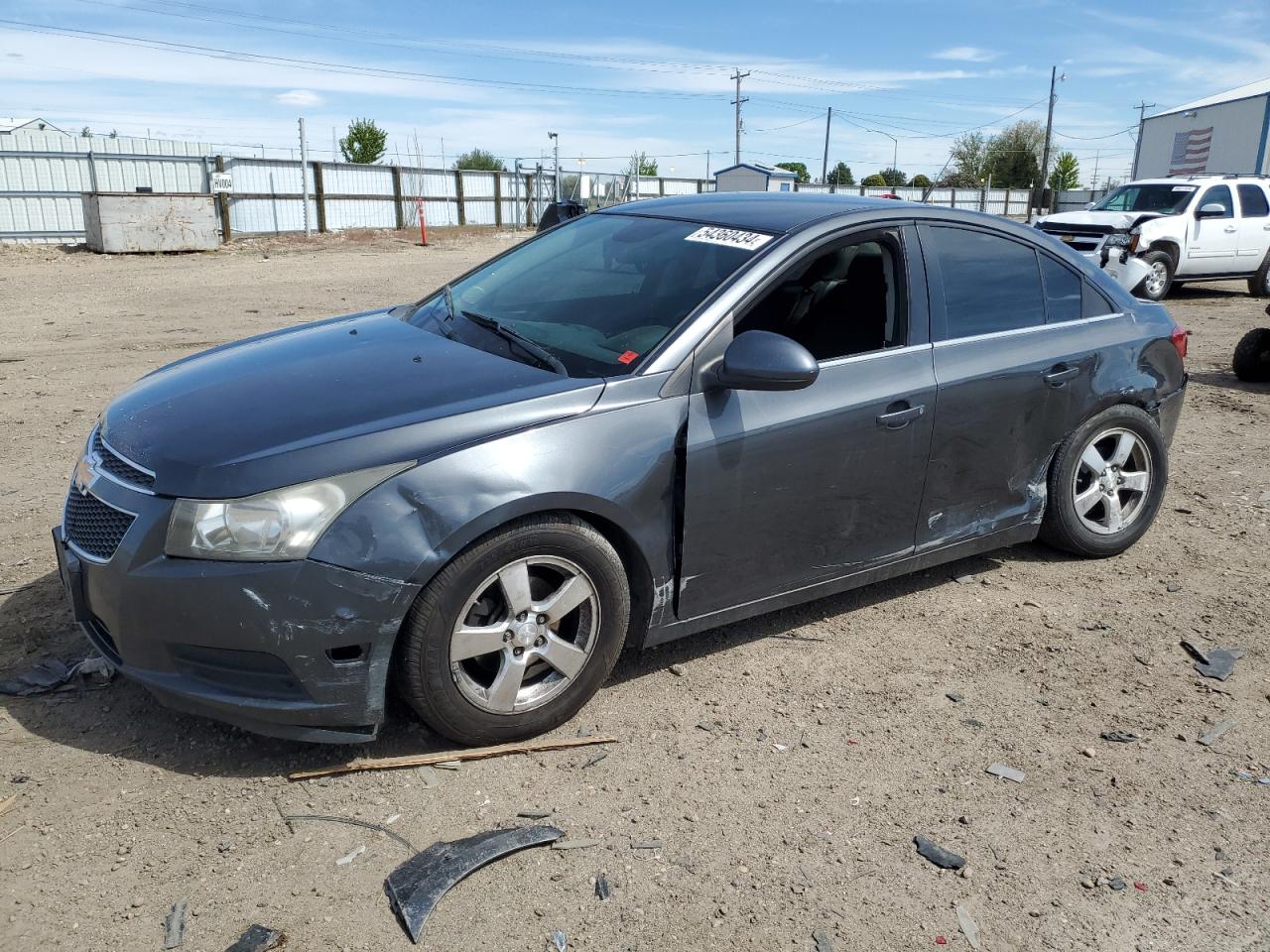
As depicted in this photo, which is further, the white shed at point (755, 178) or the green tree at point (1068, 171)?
the green tree at point (1068, 171)

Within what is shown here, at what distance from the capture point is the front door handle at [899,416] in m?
3.83

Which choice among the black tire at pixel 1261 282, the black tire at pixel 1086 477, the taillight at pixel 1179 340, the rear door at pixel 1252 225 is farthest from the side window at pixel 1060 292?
the black tire at pixel 1261 282

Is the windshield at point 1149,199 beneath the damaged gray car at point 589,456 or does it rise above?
above

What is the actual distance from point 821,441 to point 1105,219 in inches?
567

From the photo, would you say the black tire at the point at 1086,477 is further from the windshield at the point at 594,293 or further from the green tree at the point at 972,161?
the green tree at the point at 972,161

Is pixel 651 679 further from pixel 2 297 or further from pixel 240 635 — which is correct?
pixel 2 297

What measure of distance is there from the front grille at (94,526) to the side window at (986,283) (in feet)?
10.2

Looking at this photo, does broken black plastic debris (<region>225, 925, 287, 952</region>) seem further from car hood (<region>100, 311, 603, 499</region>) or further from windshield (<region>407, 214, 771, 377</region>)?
windshield (<region>407, 214, 771, 377</region>)

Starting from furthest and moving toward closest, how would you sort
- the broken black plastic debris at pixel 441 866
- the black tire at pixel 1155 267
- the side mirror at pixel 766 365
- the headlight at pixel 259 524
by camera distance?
the black tire at pixel 1155 267, the side mirror at pixel 766 365, the headlight at pixel 259 524, the broken black plastic debris at pixel 441 866

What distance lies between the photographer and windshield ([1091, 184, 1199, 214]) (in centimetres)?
1620

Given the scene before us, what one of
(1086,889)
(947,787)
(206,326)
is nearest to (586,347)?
(947,787)

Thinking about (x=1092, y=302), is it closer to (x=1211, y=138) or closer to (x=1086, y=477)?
(x=1086, y=477)

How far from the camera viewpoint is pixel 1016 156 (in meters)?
76.2

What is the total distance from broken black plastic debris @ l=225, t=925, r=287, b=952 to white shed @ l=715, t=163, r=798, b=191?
25.5 meters
